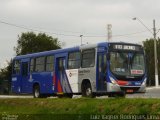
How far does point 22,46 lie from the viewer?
3184 inches

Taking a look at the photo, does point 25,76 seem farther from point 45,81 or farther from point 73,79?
point 73,79

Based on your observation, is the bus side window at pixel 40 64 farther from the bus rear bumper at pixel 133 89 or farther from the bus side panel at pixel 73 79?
the bus rear bumper at pixel 133 89

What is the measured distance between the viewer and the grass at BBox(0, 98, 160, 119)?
15.7 metres

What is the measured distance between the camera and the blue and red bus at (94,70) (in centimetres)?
2577

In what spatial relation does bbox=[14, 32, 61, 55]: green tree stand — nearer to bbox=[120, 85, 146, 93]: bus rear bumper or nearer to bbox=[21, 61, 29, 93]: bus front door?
bbox=[21, 61, 29, 93]: bus front door

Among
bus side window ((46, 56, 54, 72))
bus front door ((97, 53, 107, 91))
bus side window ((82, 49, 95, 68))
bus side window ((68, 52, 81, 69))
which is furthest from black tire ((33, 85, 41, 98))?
bus front door ((97, 53, 107, 91))

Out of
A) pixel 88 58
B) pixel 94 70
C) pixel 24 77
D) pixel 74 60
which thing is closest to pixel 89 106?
pixel 94 70

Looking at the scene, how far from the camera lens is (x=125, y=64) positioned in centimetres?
2594

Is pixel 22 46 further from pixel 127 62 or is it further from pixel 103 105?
pixel 103 105

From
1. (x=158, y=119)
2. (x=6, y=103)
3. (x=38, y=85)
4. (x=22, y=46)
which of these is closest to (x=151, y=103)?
(x=158, y=119)

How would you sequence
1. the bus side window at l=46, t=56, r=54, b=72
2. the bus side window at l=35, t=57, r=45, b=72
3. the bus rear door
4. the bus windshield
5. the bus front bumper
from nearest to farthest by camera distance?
the bus front bumper
the bus windshield
the bus side window at l=46, t=56, r=54, b=72
the bus side window at l=35, t=57, r=45, b=72
the bus rear door

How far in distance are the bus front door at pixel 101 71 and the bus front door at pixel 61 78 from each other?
10.9ft

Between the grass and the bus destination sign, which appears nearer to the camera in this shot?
the grass

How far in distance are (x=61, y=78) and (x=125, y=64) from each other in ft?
16.7
